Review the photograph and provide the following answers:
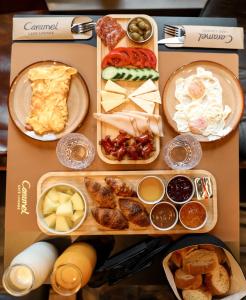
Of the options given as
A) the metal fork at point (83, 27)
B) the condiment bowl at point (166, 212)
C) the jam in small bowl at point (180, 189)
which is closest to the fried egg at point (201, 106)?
the jam in small bowl at point (180, 189)

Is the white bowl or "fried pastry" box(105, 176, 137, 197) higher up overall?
"fried pastry" box(105, 176, 137, 197)

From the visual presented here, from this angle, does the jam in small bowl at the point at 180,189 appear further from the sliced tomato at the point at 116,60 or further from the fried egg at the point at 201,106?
the sliced tomato at the point at 116,60

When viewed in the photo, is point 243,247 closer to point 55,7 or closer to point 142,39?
point 142,39

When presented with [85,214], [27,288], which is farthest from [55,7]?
[27,288]

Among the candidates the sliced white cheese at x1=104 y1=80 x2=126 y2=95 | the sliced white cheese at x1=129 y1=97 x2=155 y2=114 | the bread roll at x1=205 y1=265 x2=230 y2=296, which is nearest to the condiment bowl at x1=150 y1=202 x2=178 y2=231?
the bread roll at x1=205 y1=265 x2=230 y2=296

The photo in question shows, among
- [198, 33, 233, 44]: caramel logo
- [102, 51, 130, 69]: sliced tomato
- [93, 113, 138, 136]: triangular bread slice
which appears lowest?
[93, 113, 138, 136]: triangular bread slice

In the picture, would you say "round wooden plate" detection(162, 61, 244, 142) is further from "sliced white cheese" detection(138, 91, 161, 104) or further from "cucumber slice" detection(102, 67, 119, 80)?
"cucumber slice" detection(102, 67, 119, 80)

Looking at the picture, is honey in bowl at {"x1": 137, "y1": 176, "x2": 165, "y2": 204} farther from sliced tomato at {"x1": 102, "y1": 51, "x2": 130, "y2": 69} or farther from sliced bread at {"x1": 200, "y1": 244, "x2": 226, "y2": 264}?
sliced tomato at {"x1": 102, "y1": 51, "x2": 130, "y2": 69}

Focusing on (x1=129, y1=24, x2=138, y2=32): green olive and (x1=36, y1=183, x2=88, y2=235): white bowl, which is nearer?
(x1=36, y1=183, x2=88, y2=235): white bowl

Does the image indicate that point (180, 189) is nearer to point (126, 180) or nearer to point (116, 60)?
point (126, 180)
